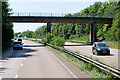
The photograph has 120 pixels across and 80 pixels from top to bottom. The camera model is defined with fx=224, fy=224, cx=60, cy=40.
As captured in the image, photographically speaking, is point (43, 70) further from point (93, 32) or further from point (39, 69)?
point (93, 32)

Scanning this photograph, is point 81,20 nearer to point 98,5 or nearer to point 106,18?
point 106,18

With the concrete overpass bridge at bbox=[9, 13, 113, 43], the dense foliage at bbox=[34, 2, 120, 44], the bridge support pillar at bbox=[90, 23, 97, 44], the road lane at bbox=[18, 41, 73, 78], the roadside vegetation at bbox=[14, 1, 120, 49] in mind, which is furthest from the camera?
the bridge support pillar at bbox=[90, 23, 97, 44]

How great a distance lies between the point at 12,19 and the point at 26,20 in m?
3.79

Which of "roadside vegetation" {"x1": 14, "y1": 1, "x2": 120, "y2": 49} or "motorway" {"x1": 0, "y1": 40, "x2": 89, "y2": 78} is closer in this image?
"motorway" {"x1": 0, "y1": 40, "x2": 89, "y2": 78}

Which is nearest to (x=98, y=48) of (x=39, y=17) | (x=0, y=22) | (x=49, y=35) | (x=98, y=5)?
(x=0, y=22)

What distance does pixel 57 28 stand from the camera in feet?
577

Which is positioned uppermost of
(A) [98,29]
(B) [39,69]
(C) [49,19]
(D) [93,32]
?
(C) [49,19]

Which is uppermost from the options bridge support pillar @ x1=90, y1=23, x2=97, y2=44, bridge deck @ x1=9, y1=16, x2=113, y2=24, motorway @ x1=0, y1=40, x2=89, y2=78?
bridge deck @ x1=9, y1=16, x2=113, y2=24

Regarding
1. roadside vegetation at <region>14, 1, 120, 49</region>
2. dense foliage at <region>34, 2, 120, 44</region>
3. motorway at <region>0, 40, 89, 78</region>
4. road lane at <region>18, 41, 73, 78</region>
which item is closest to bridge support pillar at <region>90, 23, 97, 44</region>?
roadside vegetation at <region>14, 1, 120, 49</region>

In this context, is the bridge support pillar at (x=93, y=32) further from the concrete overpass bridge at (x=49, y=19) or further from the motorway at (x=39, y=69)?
the motorway at (x=39, y=69)

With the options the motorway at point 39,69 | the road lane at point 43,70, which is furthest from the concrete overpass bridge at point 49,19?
the road lane at point 43,70

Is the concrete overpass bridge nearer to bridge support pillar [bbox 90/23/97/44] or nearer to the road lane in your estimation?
bridge support pillar [bbox 90/23/97/44]

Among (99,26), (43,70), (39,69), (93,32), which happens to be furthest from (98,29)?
(43,70)

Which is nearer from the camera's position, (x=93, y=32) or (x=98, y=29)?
(x=93, y=32)
